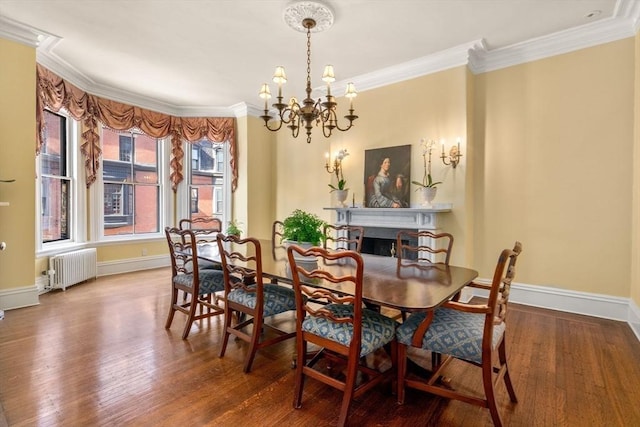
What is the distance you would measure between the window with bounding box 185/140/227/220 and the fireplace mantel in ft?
8.85

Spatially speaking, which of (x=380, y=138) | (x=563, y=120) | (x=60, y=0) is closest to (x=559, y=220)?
(x=563, y=120)

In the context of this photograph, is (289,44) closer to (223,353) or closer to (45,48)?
(45,48)

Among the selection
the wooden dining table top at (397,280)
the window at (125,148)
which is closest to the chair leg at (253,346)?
the wooden dining table top at (397,280)

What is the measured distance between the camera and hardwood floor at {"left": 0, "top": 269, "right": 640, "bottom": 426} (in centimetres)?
178

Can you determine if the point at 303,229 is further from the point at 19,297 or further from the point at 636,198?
the point at 19,297

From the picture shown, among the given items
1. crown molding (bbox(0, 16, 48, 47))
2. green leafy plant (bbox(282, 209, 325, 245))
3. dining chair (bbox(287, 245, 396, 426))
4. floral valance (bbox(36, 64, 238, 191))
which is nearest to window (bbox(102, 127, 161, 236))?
floral valance (bbox(36, 64, 238, 191))

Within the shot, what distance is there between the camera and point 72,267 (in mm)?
4312

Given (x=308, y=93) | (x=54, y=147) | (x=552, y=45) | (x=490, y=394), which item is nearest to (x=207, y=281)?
(x=308, y=93)

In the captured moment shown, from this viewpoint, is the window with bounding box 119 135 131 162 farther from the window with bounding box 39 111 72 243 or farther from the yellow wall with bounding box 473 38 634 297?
the yellow wall with bounding box 473 38 634 297

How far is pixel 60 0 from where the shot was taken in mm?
A: 2846

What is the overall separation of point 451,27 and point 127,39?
3.51 meters

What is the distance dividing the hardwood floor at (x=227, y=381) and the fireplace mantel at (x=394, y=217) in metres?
1.37

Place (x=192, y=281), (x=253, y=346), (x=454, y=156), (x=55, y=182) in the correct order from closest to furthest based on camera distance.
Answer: (x=253, y=346) < (x=192, y=281) < (x=454, y=156) < (x=55, y=182)

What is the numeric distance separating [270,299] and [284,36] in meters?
2.80
